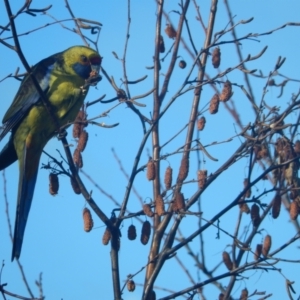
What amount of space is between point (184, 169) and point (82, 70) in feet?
5.54

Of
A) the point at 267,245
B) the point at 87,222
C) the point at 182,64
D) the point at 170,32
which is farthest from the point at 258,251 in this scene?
the point at 170,32

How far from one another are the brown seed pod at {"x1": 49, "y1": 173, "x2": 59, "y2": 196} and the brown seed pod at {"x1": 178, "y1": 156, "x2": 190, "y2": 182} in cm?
62

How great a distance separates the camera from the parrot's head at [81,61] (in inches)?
163

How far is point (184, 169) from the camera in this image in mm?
2787

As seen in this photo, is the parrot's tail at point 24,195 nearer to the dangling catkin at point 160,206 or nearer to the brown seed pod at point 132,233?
the brown seed pod at point 132,233

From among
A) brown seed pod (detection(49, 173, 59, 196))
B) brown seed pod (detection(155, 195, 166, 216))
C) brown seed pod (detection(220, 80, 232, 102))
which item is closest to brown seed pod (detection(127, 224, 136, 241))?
brown seed pod (detection(155, 195, 166, 216))

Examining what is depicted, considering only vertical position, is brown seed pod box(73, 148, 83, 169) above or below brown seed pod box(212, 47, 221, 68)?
below

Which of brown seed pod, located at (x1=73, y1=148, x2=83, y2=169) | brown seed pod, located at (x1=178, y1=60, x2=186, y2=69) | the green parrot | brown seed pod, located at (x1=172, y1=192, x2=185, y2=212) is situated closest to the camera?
brown seed pod, located at (x1=172, y1=192, x2=185, y2=212)

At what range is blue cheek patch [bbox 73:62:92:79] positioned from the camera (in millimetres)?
4121

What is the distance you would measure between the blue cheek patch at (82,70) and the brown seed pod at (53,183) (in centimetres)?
141

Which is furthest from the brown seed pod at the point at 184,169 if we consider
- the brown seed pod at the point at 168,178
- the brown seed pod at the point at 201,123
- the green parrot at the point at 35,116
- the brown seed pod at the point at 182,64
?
the green parrot at the point at 35,116

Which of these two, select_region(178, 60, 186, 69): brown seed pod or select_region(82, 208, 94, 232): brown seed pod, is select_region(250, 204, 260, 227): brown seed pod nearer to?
select_region(82, 208, 94, 232): brown seed pod

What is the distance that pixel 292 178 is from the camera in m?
2.93

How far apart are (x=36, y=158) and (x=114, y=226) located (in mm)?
1512
